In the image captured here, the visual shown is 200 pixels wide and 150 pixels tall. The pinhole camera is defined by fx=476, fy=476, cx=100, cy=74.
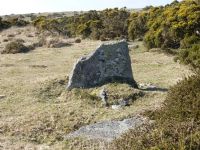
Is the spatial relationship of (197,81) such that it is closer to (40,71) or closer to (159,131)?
(159,131)

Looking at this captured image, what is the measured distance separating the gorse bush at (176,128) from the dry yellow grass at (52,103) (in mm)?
2376

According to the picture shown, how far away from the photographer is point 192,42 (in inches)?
997

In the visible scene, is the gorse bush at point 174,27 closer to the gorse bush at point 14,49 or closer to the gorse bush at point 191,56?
the gorse bush at point 191,56

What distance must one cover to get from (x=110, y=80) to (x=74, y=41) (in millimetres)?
19713

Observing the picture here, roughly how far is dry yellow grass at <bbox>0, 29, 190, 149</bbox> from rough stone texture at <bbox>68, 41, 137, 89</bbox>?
0.61 metres

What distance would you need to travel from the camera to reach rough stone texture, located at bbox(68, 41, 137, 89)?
53.9 feet

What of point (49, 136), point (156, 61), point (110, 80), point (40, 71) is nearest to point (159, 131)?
point (49, 136)

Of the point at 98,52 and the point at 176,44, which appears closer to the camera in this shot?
the point at 98,52

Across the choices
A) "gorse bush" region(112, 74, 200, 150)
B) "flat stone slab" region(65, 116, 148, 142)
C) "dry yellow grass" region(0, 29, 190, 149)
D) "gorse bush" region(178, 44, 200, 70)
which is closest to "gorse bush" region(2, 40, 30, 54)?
"dry yellow grass" region(0, 29, 190, 149)

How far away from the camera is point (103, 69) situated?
54.9 ft

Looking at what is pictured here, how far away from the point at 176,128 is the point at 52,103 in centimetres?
800

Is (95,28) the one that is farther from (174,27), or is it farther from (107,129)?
(107,129)

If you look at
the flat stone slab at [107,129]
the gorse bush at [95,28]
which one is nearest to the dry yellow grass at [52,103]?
the flat stone slab at [107,129]

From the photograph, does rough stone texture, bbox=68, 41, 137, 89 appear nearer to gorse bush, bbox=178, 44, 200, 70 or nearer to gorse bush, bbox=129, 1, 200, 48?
gorse bush, bbox=178, 44, 200, 70
